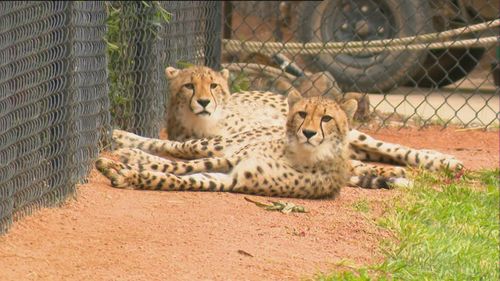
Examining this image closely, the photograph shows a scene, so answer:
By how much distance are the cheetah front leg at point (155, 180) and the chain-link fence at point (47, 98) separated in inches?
4.5

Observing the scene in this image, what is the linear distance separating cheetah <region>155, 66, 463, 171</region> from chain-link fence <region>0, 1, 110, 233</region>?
28.2 inches

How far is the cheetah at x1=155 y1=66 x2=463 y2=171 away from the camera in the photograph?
6.90 meters

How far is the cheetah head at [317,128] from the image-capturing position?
6055 millimetres

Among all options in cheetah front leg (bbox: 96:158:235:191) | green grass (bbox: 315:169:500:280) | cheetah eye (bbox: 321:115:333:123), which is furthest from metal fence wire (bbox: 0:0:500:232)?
green grass (bbox: 315:169:500:280)

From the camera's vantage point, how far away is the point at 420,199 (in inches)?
253

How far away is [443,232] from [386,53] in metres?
4.80

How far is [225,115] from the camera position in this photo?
709 centimetres

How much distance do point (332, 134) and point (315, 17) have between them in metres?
4.79

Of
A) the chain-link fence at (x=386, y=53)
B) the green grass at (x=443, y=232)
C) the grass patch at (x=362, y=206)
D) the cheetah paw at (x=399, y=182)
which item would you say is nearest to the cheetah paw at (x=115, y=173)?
the grass patch at (x=362, y=206)

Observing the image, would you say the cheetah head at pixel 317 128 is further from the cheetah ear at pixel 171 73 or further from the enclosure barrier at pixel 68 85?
the cheetah ear at pixel 171 73

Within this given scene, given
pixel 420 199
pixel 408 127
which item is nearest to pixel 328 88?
pixel 408 127

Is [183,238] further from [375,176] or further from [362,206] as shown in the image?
[375,176]

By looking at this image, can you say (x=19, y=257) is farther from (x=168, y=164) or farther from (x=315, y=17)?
(x=315, y=17)

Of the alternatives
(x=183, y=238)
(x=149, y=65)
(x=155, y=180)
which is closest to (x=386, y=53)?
(x=149, y=65)
